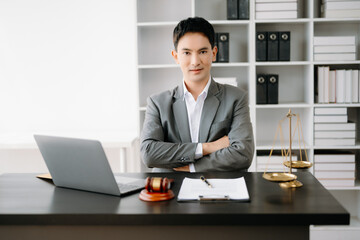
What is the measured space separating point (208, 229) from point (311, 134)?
217 centimetres

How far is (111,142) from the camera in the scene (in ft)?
9.76

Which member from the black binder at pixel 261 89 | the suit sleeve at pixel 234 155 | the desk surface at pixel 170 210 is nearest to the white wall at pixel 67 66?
the black binder at pixel 261 89

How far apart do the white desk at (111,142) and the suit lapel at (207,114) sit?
1.00 metres

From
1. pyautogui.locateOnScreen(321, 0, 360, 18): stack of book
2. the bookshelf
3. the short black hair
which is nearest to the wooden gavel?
the short black hair

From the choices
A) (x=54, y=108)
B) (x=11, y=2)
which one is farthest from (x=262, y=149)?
(x=11, y=2)

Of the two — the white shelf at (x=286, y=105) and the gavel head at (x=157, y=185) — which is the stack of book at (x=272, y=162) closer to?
the white shelf at (x=286, y=105)

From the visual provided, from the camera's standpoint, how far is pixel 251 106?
10.3 ft

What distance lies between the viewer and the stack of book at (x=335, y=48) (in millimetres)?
3104

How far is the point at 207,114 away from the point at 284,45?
4.29ft

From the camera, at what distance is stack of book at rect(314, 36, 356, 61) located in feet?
10.2

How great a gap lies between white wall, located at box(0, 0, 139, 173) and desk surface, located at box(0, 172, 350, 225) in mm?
2163

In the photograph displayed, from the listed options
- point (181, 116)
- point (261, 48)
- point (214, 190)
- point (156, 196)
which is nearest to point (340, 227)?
point (261, 48)

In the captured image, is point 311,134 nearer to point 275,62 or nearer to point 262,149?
point 262,149

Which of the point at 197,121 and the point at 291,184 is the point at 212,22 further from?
the point at 291,184
